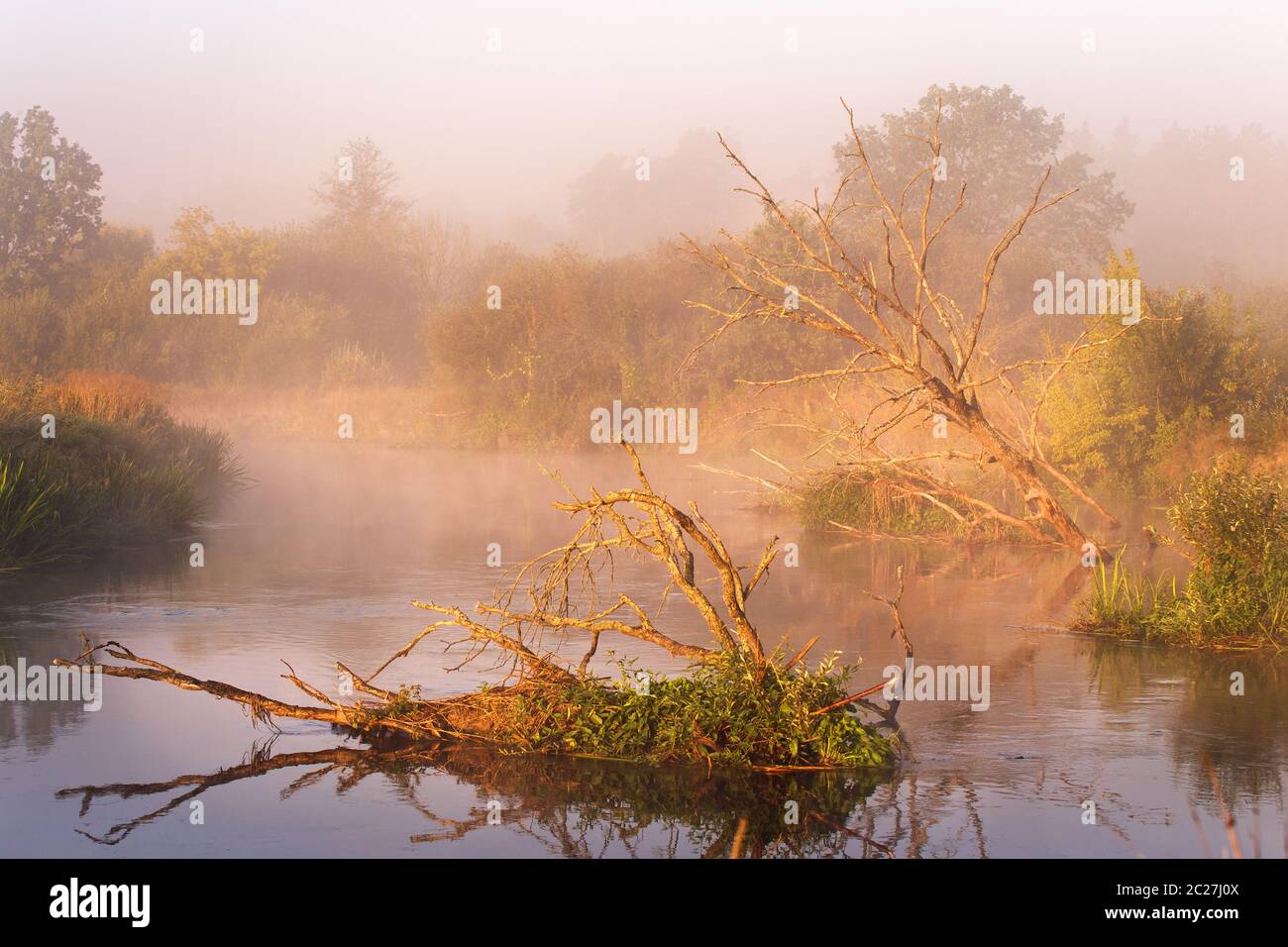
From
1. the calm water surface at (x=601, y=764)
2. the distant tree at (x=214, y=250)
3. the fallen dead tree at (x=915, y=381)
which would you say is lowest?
the calm water surface at (x=601, y=764)

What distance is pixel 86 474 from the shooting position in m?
18.8

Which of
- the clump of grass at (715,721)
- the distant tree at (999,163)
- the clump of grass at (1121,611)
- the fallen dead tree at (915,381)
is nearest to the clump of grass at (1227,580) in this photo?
the clump of grass at (1121,611)

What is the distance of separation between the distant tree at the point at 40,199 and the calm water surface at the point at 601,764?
45.4m

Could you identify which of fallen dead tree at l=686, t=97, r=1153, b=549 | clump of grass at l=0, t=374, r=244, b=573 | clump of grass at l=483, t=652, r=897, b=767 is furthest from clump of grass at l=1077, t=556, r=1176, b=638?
clump of grass at l=0, t=374, r=244, b=573

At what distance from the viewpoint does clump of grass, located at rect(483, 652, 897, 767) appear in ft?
26.7

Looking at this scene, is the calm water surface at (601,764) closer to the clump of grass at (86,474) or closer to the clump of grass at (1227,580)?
the clump of grass at (1227,580)

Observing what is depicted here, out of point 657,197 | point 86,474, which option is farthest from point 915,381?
point 657,197

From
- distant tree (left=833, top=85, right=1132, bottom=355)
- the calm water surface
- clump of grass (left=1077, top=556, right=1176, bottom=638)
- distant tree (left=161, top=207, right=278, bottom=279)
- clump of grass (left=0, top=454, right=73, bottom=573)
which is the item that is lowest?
the calm water surface

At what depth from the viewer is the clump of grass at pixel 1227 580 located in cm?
1175

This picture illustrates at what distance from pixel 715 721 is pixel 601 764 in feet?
2.31

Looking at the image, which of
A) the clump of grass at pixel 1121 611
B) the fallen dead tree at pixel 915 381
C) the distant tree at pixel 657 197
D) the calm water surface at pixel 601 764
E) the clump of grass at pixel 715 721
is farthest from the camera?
the distant tree at pixel 657 197

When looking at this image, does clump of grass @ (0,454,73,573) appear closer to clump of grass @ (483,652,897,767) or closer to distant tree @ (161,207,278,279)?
clump of grass @ (483,652,897,767)

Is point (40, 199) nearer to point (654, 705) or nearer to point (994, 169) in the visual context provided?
point (994, 169)

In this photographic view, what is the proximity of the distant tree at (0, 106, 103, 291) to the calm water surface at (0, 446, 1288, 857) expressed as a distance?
45416 mm
